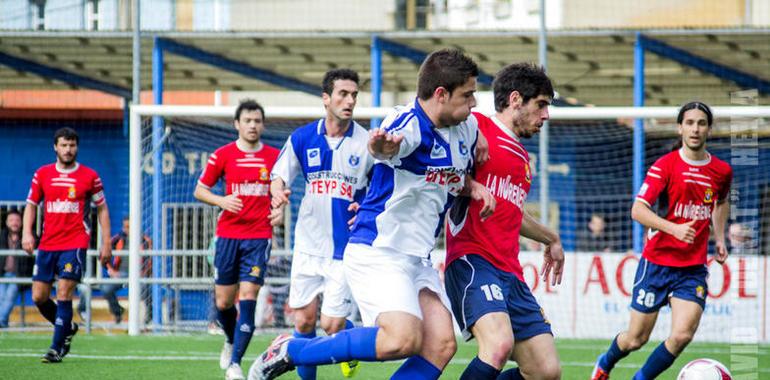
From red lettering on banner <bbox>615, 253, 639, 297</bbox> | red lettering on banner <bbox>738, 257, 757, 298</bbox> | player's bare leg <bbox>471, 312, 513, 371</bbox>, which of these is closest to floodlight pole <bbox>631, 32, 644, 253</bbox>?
red lettering on banner <bbox>615, 253, 639, 297</bbox>

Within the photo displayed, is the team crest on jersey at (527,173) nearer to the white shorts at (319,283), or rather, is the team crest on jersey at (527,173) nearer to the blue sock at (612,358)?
the white shorts at (319,283)

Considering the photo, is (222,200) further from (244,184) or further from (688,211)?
(688,211)

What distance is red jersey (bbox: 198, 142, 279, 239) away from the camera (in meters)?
9.94

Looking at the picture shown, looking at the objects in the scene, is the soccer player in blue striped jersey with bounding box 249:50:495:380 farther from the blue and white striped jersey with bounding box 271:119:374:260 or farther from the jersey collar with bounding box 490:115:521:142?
the blue and white striped jersey with bounding box 271:119:374:260

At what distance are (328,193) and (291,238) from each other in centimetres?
1044

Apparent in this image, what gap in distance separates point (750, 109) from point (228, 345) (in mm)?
6495

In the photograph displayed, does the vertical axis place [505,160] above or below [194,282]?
above

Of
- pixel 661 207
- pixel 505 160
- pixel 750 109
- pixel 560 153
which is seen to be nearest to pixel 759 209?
pixel 560 153

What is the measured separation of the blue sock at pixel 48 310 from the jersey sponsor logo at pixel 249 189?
270cm

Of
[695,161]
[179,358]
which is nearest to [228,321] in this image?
[179,358]

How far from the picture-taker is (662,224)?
26.8 ft

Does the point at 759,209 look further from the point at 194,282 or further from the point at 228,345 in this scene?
the point at 228,345

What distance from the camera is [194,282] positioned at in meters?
14.5

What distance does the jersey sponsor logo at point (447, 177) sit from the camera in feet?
19.4
